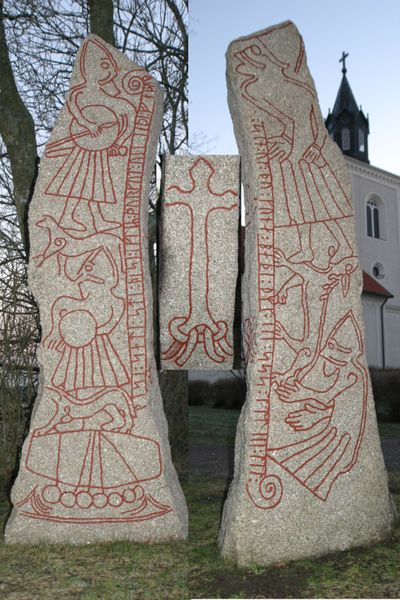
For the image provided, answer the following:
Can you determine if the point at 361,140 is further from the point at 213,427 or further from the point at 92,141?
the point at 92,141

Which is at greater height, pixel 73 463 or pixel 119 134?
pixel 119 134

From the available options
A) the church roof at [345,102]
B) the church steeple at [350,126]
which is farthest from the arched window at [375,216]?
the church roof at [345,102]

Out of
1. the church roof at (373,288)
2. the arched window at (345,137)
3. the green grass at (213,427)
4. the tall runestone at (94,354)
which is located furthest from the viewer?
the arched window at (345,137)

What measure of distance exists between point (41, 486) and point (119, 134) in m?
2.53

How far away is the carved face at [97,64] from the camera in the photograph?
487 cm

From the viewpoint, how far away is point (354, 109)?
31.0 m

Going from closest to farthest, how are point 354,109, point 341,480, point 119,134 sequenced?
point 341,480 < point 119,134 < point 354,109

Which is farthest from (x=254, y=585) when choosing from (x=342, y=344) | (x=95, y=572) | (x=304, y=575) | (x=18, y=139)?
(x=18, y=139)

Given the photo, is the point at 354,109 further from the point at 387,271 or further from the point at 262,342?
the point at 262,342

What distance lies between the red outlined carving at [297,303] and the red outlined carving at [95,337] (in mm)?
800

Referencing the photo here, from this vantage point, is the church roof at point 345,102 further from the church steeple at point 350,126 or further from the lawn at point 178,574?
the lawn at point 178,574

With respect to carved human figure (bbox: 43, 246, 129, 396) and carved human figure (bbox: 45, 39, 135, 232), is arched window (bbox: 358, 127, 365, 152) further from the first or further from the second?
carved human figure (bbox: 43, 246, 129, 396)

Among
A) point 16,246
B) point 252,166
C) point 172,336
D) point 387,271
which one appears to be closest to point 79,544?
point 172,336

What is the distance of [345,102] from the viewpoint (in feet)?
102
